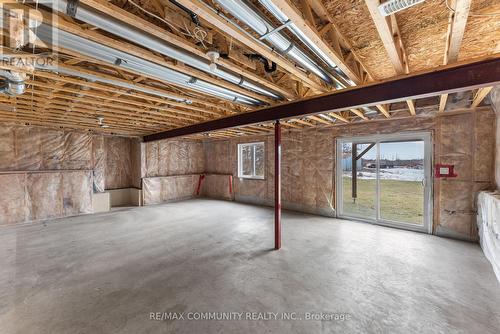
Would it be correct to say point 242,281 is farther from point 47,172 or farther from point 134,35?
point 47,172

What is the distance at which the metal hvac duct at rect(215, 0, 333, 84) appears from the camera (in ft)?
4.30

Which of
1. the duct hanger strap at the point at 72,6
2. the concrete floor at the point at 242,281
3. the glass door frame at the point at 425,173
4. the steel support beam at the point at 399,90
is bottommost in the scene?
the concrete floor at the point at 242,281

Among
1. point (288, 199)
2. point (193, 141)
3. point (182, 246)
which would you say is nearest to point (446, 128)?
point (288, 199)

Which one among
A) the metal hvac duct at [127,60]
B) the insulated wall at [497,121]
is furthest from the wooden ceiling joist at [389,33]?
the insulated wall at [497,121]

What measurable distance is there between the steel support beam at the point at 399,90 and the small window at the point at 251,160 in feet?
13.6

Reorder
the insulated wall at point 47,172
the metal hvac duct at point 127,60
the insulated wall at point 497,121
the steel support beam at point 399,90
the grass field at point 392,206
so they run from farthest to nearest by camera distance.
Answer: the grass field at point 392,206, the insulated wall at point 47,172, the insulated wall at point 497,121, the steel support beam at point 399,90, the metal hvac duct at point 127,60

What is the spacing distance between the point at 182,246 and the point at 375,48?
395 cm

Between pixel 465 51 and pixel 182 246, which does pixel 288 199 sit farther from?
pixel 465 51

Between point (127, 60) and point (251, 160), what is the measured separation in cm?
637

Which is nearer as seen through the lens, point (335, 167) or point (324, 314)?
point (324, 314)

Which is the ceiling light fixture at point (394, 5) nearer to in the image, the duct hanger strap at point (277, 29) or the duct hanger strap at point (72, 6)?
the duct hanger strap at point (277, 29)

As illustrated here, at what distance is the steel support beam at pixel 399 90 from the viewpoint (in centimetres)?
189

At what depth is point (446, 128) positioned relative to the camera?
13.6ft

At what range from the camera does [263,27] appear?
1.51 meters
